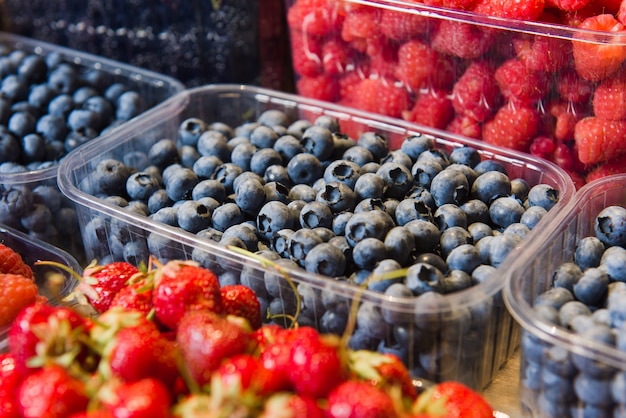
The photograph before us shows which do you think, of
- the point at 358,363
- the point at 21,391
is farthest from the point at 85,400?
the point at 358,363

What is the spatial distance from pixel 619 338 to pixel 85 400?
66cm

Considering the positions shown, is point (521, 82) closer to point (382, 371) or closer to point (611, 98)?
point (611, 98)

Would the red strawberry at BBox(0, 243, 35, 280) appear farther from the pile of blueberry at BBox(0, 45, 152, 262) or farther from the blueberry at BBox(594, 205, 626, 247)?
the blueberry at BBox(594, 205, 626, 247)

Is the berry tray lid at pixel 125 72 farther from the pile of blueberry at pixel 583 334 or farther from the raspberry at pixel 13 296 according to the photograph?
the pile of blueberry at pixel 583 334

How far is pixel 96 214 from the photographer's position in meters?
1.28

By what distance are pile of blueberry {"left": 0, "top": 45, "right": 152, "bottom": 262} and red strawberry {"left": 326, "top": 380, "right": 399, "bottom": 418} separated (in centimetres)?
90

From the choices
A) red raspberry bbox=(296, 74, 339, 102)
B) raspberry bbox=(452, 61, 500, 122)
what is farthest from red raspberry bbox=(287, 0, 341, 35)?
raspberry bbox=(452, 61, 500, 122)

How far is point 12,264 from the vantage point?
1261 millimetres

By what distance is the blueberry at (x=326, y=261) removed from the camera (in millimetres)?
1062

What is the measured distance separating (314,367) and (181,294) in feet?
0.72

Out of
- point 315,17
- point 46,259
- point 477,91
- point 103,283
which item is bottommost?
point 46,259

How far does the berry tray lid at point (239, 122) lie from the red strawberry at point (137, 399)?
0.29 m

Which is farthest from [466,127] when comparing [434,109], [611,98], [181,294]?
[181,294]

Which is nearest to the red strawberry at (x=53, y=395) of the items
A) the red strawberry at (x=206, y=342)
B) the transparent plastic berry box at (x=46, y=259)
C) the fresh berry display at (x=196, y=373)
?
the fresh berry display at (x=196, y=373)
